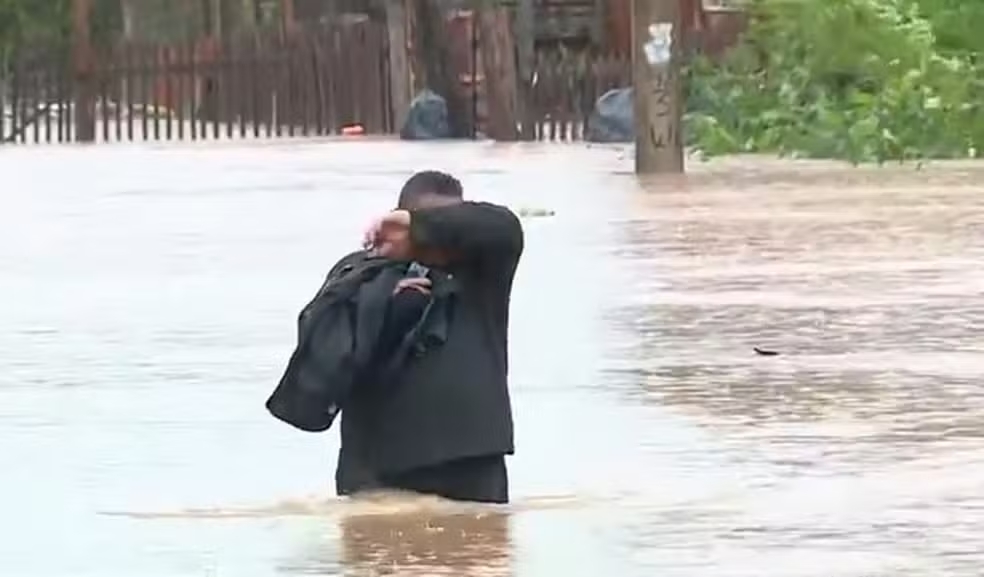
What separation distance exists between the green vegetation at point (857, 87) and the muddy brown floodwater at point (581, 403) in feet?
22.2

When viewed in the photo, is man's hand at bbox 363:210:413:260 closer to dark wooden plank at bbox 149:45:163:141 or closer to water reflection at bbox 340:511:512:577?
water reflection at bbox 340:511:512:577

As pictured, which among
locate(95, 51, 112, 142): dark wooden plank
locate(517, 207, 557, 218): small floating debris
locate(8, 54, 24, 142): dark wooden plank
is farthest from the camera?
locate(95, 51, 112, 142): dark wooden plank

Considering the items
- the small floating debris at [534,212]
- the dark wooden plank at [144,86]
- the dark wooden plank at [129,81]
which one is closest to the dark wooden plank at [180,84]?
the dark wooden plank at [144,86]

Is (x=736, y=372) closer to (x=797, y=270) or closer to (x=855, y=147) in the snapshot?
(x=797, y=270)

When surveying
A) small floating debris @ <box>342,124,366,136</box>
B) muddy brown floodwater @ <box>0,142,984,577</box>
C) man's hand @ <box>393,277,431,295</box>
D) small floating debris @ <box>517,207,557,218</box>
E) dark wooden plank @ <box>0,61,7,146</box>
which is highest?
man's hand @ <box>393,277,431,295</box>

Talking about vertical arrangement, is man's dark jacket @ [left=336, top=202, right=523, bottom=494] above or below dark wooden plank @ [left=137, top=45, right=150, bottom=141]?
above

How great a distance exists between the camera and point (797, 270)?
13.5 metres

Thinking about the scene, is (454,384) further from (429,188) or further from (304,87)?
(304,87)

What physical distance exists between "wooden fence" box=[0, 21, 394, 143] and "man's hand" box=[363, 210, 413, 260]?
30.4m

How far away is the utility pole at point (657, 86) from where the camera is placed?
Result: 23000 millimetres

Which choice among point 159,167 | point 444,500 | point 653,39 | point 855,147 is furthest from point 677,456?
point 159,167

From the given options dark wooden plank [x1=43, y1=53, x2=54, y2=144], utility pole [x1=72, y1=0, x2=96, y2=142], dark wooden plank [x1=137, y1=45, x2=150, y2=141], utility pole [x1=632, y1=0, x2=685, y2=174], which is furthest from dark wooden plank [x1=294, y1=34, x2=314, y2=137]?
utility pole [x1=632, y1=0, x2=685, y2=174]

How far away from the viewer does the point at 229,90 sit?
3934 cm

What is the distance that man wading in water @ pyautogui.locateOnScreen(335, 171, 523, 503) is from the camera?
7539mm
